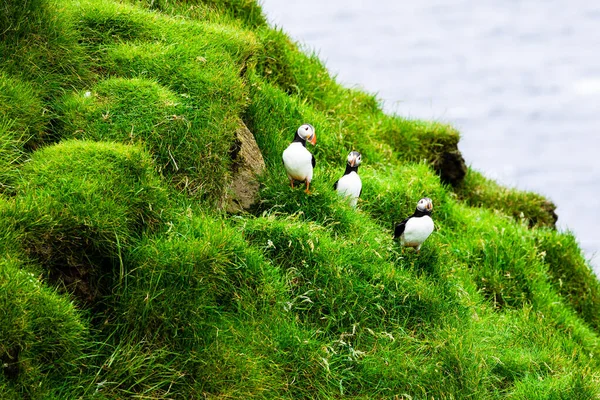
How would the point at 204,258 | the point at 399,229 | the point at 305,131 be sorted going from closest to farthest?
the point at 204,258
the point at 305,131
the point at 399,229

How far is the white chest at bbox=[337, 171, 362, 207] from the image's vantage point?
7848 millimetres

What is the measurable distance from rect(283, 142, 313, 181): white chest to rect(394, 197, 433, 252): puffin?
100 centimetres

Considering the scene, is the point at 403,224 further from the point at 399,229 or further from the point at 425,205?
the point at 425,205

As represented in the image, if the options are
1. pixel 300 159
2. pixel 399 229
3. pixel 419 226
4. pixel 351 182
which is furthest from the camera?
pixel 351 182

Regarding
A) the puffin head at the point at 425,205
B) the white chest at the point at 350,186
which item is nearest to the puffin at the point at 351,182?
the white chest at the point at 350,186

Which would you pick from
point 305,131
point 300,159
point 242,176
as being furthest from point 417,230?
point 242,176

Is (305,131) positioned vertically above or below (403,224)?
above

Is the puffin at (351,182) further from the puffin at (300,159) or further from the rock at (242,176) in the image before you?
the rock at (242,176)

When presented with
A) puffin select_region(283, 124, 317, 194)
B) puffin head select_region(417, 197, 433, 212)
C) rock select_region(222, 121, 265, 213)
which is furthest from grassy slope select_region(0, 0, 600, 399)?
puffin head select_region(417, 197, 433, 212)

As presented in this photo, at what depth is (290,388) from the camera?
6.20 meters

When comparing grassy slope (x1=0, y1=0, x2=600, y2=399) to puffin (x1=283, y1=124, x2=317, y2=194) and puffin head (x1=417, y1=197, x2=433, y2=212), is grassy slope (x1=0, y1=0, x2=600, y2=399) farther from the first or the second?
puffin head (x1=417, y1=197, x2=433, y2=212)

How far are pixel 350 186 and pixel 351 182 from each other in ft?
0.13

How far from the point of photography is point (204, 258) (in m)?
6.35

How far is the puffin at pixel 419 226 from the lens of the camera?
738 centimetres
